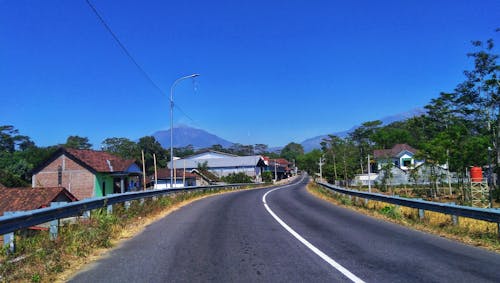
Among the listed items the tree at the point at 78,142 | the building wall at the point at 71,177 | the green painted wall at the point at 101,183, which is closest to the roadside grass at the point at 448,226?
the green painted wall at the point at 101,183

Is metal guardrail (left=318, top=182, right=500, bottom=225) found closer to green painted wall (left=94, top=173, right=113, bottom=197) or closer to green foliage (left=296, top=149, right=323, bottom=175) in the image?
green painted wall (left=94, top=173, right=113, bottom=197)

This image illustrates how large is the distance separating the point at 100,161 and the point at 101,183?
2553 mm

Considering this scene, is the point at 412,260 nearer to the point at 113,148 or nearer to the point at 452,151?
the point at 452,151

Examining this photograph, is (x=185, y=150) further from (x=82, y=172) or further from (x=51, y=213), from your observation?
(x=51, y=213)

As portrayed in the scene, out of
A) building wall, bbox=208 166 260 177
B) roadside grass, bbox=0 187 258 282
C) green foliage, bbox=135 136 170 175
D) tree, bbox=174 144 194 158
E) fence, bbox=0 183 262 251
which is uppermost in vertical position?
tree, bbox=174 144 194 158

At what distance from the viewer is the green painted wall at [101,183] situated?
4669 centimetres

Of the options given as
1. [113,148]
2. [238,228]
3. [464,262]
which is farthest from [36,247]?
[113,148]

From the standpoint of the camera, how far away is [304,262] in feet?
24.0

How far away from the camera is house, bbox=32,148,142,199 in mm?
46750

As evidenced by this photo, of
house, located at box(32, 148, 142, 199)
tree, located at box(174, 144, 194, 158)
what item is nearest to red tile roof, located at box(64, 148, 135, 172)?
house, located at box(32, 148, 142, 199)

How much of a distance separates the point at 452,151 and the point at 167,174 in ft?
150

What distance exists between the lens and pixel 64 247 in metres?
8.09

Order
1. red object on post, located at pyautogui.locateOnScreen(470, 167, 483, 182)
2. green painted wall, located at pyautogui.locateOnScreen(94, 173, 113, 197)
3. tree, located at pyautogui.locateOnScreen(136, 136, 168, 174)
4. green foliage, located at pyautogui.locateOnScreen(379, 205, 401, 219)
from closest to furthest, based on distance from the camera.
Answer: green foliage, located at pyautogui.locateOnScreen(379, 205, 401, 219) → red object on post, located at pyautogui.locateOnScreen(470, 167, 483, 182) → green painted wall, located at pyautogui.locateOnScreen(94, 173, 113, 197) → tree, located at pyautogui.locateOnScreen(136, 136, 168, 174)

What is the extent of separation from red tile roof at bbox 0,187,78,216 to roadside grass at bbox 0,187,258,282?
46.4 ft
